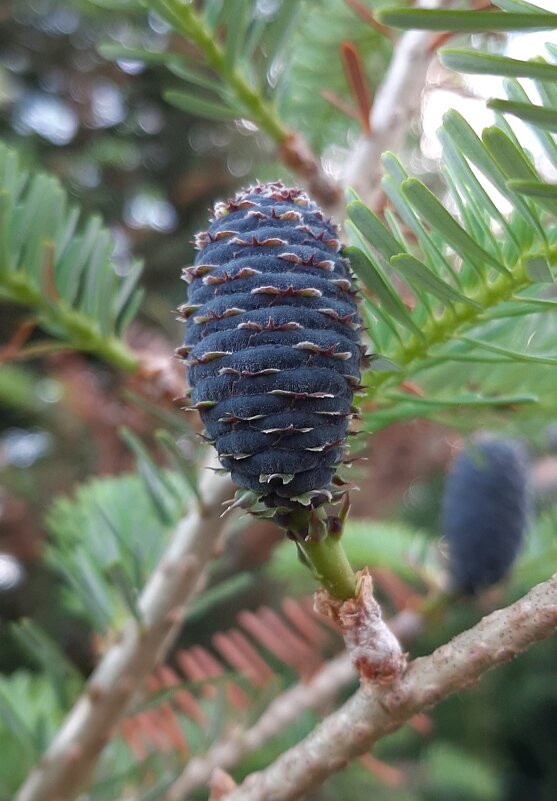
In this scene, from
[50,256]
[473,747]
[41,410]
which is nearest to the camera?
[50,256]

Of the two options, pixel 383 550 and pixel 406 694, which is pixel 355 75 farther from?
pixel 383 550

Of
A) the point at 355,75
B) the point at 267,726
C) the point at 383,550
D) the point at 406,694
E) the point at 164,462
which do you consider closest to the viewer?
the point at 406,694

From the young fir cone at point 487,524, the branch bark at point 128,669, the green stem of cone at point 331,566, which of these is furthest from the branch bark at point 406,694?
the young fir cone at point 487,524

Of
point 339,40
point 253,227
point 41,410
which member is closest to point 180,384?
point 253,227

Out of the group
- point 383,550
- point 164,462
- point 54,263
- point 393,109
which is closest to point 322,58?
point 393,109

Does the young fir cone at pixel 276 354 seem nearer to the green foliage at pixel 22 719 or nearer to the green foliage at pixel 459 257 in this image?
the green foliage at pixel 459 257

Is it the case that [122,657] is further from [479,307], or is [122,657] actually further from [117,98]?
[117,98]
